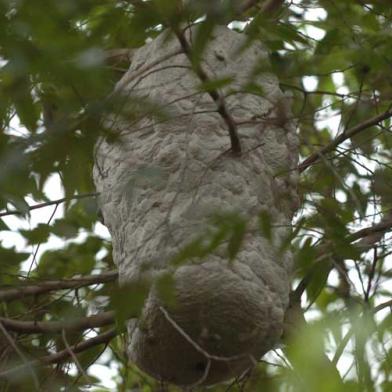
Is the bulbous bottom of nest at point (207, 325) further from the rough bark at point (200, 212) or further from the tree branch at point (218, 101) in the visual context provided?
the tree branch at point (218, 101)

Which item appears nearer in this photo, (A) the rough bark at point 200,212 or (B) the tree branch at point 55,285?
(A) the rough bark at point 200,212

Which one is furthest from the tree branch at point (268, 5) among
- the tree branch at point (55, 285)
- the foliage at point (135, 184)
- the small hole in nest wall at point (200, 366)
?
the small hole in nest wall at point (200, 366)

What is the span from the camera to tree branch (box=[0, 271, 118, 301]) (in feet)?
7.53

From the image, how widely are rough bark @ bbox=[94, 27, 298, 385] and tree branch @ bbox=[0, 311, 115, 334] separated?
198 millimetres

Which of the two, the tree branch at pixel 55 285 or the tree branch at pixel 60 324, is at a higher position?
the tree branch at pixel 55 285

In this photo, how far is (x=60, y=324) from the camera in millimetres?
2262

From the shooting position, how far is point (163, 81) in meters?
2.37

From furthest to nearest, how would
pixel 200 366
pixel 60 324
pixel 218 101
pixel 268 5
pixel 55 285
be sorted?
pixel 268 5
pixel 55 285
pixel 60 324
pixel 200 366
pixel 218 101

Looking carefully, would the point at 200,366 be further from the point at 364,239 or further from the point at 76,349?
the point at 364,239

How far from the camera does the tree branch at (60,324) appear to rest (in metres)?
2.26

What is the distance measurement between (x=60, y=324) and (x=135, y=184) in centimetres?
39

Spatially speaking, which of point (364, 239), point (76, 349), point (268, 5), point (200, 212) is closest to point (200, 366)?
point (200, 212)

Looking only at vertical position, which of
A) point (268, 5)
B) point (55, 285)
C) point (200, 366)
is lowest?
point (200, 366)

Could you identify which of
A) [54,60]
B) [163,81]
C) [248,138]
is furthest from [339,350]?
[54,60]
